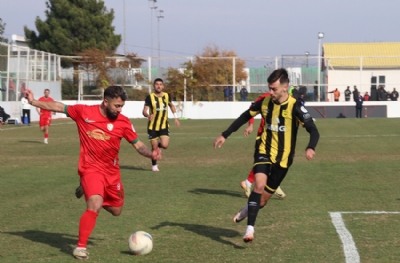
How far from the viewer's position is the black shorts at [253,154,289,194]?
7859 millimetres

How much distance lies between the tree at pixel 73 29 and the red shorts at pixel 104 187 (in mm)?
54818

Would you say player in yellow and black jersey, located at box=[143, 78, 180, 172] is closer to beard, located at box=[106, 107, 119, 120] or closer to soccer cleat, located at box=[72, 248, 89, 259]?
beard, located at box=[106, 107, 119, 120]

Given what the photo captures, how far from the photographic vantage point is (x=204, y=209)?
10.4 m

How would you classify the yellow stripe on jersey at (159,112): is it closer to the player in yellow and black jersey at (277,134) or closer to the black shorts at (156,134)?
the black shorts at (156,134)

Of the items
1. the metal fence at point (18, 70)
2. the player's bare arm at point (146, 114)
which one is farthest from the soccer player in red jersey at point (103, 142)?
the metal fence at point (18, 70)

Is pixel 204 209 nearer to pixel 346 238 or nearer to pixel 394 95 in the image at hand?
pixel 346 238

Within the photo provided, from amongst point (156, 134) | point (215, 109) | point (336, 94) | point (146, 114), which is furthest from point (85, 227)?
point (336, 94)

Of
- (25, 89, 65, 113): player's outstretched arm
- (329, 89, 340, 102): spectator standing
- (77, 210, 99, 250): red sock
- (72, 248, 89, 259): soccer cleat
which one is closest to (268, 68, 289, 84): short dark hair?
(25, 89, 65, 113): player's outstretched arm

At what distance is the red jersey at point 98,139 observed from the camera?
753 cm

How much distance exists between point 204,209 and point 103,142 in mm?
3213

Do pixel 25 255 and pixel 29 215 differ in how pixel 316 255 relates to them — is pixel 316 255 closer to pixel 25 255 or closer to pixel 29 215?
pixel 25 255

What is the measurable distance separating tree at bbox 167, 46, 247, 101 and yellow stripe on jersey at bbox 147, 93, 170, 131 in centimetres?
3021

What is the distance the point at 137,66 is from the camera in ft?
160

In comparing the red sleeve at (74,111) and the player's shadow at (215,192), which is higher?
the red sleeve at (74,111)
